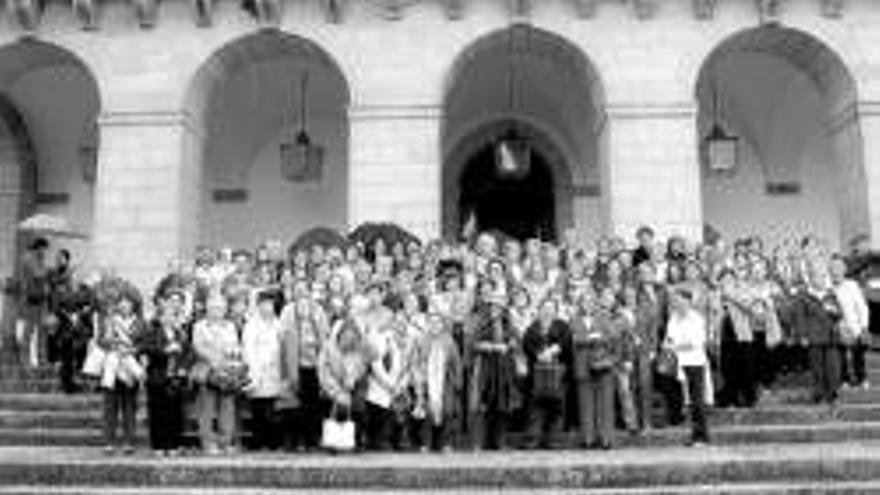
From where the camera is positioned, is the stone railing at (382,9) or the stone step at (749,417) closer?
the stone step at (749,417)

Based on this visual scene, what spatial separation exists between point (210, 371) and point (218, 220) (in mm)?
10998

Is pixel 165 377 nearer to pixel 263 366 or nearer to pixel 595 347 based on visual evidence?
pixel 263 366

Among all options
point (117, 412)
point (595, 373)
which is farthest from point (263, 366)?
Answer: point (595, 373)

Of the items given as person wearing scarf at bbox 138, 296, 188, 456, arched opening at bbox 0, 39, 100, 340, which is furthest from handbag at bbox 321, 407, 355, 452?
arched opening at bbox 0, 39, 100, 340

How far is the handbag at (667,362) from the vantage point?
10.6 m

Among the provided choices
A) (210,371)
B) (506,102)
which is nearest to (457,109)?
(506,102)

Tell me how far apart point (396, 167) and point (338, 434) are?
6.98 meters

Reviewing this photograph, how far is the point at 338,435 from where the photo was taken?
33.5 ft

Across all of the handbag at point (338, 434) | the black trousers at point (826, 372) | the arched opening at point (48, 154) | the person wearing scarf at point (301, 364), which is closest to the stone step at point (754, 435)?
the black trousers at point (826, 372)

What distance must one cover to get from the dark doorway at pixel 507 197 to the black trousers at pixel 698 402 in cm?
1048

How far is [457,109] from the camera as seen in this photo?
812 inches

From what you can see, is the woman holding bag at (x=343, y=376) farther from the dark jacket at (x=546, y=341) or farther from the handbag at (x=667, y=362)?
the handbag at (x=667, y=362)

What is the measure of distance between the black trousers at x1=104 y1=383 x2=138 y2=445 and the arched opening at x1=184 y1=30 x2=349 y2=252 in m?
9.67

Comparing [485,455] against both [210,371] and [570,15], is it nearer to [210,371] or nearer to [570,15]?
[210,371]
